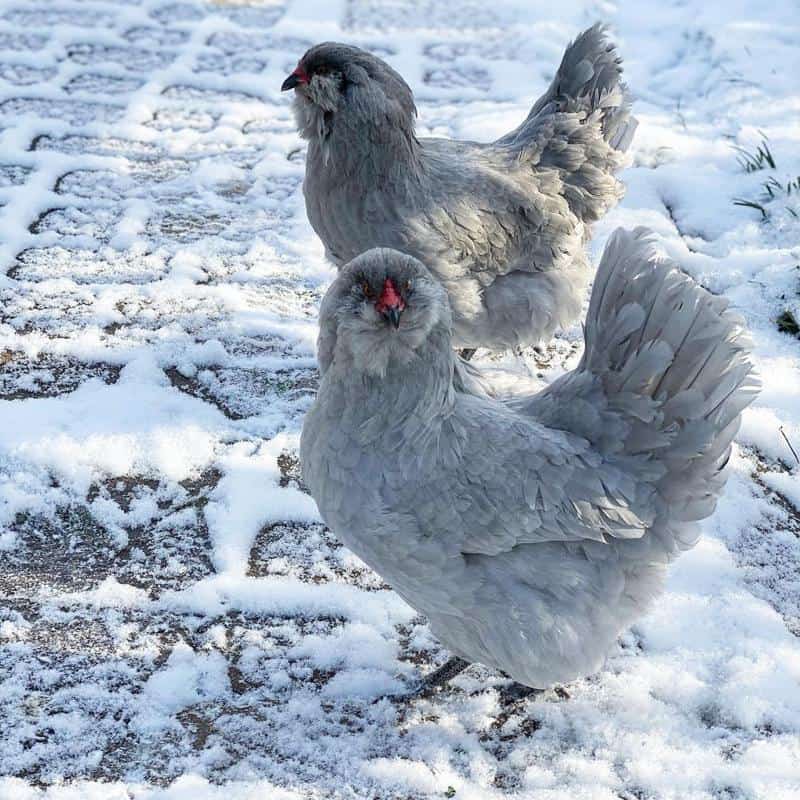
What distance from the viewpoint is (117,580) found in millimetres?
3570

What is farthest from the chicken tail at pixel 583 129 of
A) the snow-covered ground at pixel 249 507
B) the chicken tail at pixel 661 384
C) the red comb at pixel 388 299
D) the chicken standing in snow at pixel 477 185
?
the red comb at pixel 388 299

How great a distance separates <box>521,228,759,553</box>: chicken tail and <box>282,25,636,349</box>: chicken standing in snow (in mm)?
1145

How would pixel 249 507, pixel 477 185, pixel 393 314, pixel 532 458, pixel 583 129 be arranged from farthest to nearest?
pixel 583 129
pixel 477 185
pixel 249 507
pixel 532 458
pixel 393 314

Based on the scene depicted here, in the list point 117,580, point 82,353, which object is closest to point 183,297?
point 82,353

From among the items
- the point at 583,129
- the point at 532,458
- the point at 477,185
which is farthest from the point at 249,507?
the point at 583,129

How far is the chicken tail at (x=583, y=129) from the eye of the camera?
464 cm

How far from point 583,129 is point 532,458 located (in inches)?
87.3

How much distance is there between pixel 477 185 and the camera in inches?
171

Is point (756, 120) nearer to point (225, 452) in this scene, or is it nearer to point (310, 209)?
point (310, 209)

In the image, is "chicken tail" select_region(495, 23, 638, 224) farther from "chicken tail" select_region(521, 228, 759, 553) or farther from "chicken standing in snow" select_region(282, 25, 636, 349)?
"chicken tail" select_region(521, 228, 759, 553)

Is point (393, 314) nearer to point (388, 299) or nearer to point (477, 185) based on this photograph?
point (388, 299)

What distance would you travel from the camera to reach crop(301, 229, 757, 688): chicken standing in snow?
9.34 feet

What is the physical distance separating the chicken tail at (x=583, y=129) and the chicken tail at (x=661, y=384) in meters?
1.62

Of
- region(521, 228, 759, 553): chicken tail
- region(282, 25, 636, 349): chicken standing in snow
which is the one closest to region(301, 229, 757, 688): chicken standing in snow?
region(521, 228, 759, 553): chicken tail
